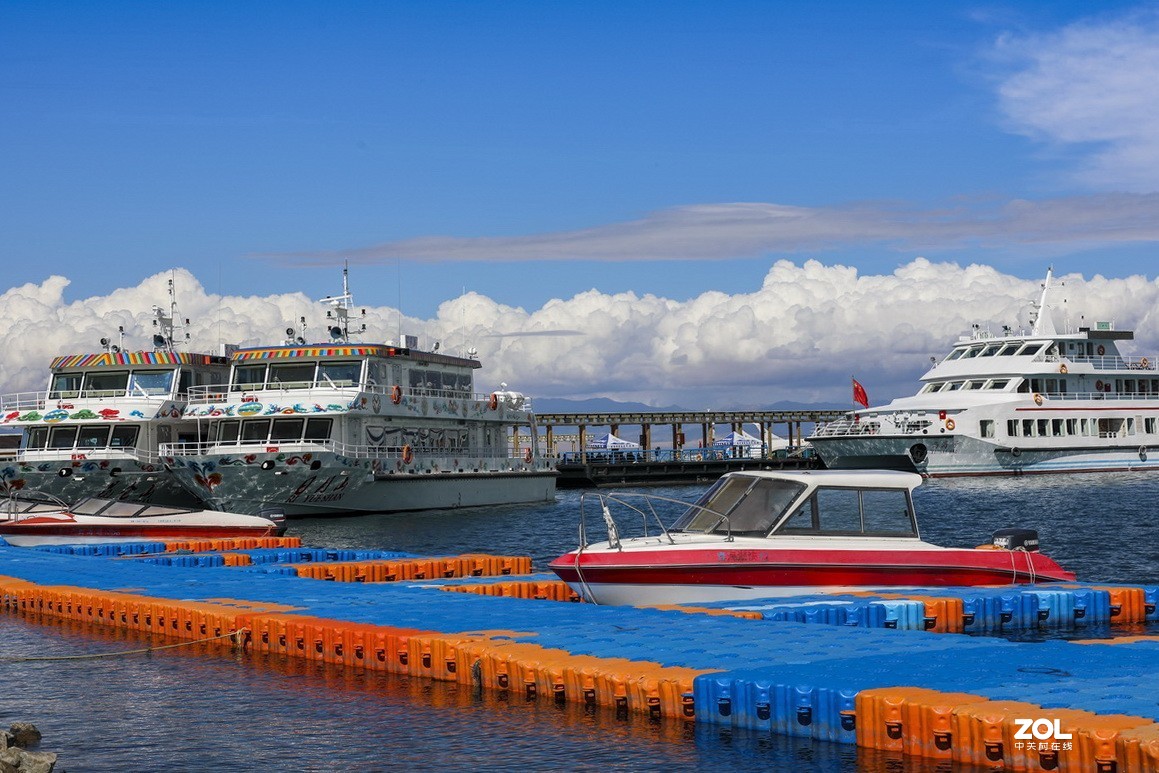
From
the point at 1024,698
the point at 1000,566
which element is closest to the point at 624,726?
the point at 1024,698

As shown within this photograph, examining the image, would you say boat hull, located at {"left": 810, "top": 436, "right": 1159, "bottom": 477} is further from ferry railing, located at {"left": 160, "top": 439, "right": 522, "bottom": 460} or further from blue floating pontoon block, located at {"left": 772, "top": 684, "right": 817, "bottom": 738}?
blue floating pontoon block, located at {"left": 772, "top": 684, "right": 817, "bottom": 738}

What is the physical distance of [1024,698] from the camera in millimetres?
12094

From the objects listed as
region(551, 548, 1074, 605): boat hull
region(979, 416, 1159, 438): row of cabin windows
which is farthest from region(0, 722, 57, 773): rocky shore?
region(979, 416, 1159, 438): row of cabin windows

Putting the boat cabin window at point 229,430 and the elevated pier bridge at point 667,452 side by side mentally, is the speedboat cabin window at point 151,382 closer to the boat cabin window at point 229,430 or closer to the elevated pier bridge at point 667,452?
the boat cabin window at point 229,430

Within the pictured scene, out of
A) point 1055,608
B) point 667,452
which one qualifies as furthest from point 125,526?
point 667,452

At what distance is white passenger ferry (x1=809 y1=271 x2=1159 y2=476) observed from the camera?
242 feet

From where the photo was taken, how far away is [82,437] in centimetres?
5044

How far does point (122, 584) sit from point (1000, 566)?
14275 mm

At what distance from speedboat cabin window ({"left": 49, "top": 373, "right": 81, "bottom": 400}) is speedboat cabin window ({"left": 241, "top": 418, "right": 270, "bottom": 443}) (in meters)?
7.13

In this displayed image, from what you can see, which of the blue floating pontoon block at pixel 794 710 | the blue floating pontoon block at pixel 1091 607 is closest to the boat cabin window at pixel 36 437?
the blue floating pontoon block at pixel 1091 607

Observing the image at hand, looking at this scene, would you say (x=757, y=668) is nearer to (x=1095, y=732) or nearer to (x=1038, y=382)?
(x=1095, y=732)

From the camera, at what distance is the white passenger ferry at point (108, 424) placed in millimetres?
48938

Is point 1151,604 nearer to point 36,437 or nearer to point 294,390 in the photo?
point 294,390

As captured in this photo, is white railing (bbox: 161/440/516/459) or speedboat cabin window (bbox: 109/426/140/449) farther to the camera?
speedboat cabin window (bbox: 109/426/140/449)
